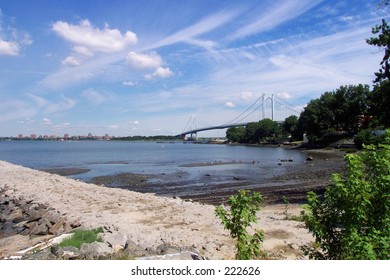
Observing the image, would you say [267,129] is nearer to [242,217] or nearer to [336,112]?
[336,112]

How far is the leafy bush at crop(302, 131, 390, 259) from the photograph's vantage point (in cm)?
423

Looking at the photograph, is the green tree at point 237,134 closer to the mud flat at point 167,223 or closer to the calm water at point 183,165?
the calm water at point 183,165

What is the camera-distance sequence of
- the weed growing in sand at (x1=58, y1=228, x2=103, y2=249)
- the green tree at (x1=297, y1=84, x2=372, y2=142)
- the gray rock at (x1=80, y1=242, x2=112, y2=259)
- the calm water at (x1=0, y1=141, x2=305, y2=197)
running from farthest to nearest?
1. the green tree at (x1=297, y1=84, x2=372, y2=142)
2. the calm water at (x1=0, y1=141, x2=305, y2=197)
3. the weed growing in sand at (x1=58, y1=228, x2=103, y2=249)
4. the gray rock at (x1=80, y1=242, x2=112, y2=259)

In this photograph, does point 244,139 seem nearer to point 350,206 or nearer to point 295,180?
point 295,180

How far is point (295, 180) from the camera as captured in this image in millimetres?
27656

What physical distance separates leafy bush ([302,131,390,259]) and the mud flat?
3.14m

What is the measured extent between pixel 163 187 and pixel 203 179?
4972mm

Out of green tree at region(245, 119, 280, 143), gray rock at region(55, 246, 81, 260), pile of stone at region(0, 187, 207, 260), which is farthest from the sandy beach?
green tree at region(245, 119, 280, 143)

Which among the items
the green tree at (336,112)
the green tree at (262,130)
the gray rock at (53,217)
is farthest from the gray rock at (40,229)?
the green tree at (262,130)

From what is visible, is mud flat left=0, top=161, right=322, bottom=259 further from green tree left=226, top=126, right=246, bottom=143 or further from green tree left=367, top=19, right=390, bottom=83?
green tree left=226, top=126, right=246, bottom=143

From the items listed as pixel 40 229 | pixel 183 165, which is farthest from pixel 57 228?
pixel 183 165

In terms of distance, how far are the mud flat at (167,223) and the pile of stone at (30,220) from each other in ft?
1.15

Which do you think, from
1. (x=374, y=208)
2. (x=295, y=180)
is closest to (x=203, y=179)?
(x=295, y=180)

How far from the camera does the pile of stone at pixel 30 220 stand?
446 inches
